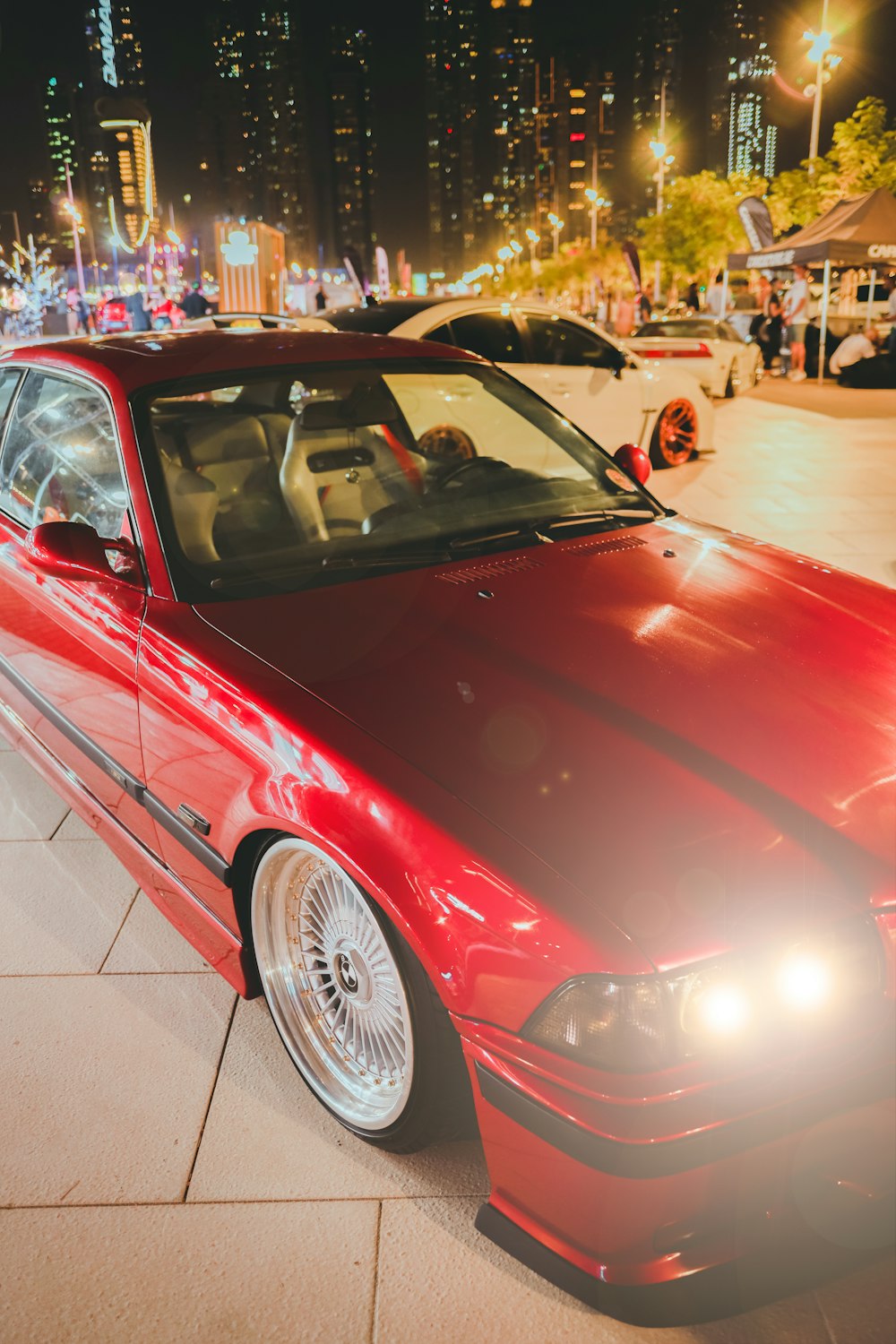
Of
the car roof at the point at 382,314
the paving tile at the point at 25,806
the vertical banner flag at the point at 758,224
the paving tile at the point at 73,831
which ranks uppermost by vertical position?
the vertical banner flag at the point at 758,224

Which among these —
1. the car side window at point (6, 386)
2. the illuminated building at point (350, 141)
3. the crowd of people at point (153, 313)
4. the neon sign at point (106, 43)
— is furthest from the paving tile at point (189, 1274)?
the illuminated building at point (350, 141)

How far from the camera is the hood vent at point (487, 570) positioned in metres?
2.52

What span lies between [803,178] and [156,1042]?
94.3ft

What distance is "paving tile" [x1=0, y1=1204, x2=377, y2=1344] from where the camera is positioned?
5.70 ft

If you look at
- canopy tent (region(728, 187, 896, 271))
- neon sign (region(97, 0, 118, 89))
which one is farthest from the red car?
neon sign (region(97, 0, 118, 89))

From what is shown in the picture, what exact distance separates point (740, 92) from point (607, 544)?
549 feet

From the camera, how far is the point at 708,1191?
1.51 meters

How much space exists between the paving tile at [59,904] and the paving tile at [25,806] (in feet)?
0.25

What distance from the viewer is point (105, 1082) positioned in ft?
7.60

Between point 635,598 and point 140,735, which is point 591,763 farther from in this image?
point 140,735

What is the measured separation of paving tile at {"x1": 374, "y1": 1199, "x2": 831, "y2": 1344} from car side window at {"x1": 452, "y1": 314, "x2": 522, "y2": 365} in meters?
7.31

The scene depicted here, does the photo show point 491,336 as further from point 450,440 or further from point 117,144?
point 117,144

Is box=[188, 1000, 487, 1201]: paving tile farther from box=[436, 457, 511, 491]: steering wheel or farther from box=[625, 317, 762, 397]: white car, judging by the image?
box=[625, 317, 762, 397]: white car

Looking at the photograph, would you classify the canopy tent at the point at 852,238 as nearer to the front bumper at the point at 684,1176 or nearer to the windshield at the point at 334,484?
the windshield at the point at 334,484
